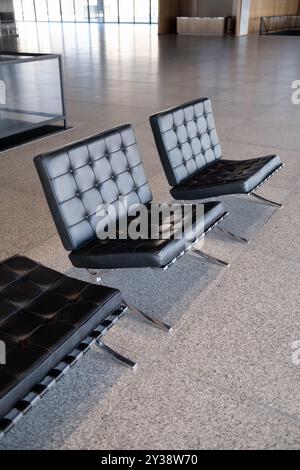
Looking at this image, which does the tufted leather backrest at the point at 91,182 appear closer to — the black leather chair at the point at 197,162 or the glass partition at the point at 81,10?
the black leather chair at the point at 197,162

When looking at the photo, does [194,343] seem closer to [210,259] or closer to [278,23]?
[210,259]

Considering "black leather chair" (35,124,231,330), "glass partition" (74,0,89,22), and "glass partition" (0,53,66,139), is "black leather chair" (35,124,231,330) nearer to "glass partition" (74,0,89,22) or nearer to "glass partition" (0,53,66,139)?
"glass partition" (0,53,66,139)

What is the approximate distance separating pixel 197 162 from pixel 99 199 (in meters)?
1.21

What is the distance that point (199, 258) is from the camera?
3062mm

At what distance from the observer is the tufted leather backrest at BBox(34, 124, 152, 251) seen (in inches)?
94.5

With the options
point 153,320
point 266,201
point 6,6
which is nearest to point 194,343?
point 153,320

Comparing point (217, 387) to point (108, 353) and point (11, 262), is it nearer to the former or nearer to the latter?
point (108, 353)

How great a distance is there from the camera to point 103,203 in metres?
2.70

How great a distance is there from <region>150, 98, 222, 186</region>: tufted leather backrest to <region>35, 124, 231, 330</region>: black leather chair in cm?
37

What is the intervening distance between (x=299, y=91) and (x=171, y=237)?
7034 mm

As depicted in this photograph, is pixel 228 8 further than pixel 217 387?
Yes

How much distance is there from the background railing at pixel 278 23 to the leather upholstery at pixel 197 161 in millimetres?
19908

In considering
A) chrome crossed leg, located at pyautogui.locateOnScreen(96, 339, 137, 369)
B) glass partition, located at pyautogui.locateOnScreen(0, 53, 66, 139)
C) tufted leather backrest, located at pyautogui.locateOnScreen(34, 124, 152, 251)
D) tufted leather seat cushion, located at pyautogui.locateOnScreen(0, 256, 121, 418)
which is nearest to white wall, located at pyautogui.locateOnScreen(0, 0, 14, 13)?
glass partition, located at pyautogui.locateOnScreen(0, 53, 66, 139)

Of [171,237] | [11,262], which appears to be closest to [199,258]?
[171,237]
